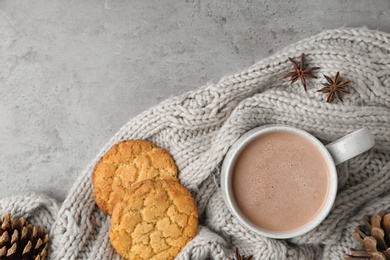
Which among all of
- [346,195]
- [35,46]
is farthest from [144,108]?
[346,195]

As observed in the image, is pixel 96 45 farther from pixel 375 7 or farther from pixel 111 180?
pixel 375 7

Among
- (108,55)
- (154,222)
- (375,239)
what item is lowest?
A: (375,239)

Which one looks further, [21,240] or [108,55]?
[108,55]

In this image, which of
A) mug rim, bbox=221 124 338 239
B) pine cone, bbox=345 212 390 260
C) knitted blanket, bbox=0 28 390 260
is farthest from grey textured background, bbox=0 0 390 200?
pine cone, bbox=345 212 390 260

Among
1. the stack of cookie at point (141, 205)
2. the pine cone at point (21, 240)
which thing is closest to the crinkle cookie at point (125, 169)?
the stack of cookie at point (141, 205)

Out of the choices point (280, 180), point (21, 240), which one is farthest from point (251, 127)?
point (21, 240)

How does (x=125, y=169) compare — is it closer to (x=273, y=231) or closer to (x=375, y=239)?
(x=273, y=231)

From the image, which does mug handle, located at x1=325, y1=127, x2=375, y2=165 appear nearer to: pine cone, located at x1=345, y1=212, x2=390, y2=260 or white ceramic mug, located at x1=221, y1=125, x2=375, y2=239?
white ceramic mug, located at x1=221, y1=125, x2=375, y2=239
